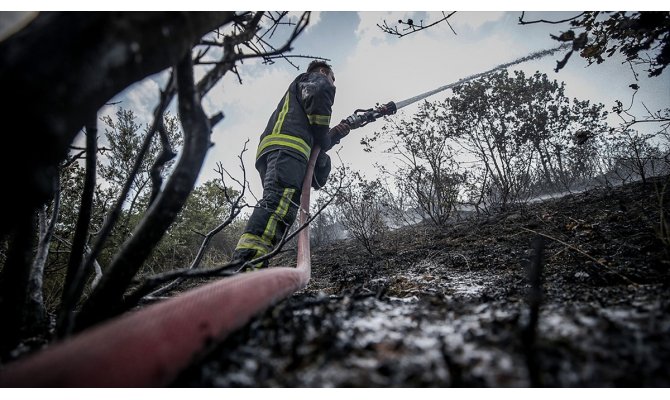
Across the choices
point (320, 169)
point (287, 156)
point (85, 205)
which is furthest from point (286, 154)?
point (85, 205)

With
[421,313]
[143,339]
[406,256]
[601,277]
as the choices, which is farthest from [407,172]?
[143,339]

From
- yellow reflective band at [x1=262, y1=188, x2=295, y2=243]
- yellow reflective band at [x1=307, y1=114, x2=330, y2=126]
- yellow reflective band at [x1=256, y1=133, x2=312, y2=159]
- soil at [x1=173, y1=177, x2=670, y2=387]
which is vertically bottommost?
soil at [x1=173, y1=177, x2=670, y2=387]

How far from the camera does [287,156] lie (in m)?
2.74

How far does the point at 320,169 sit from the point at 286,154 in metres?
0.78

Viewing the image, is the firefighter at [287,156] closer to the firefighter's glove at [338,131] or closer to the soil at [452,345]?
the firefighter's glove at [338,131]

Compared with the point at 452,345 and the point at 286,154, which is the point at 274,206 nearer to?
the point at 286,154

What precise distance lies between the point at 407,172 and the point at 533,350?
7.47 meters

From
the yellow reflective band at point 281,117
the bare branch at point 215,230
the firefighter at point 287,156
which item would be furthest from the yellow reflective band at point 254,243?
the yellow reflective band at point 281,117

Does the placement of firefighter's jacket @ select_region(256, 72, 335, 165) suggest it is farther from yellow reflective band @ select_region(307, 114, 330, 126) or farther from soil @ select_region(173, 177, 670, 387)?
soil @ select_region(173, 177, 670, 387)

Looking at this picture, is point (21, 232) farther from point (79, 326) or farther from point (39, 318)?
point (39, 318)

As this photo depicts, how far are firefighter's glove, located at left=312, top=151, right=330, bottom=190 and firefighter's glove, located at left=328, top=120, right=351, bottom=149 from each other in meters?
0.28

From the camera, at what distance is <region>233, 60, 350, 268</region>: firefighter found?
2.38 m

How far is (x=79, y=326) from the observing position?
82 centimetres

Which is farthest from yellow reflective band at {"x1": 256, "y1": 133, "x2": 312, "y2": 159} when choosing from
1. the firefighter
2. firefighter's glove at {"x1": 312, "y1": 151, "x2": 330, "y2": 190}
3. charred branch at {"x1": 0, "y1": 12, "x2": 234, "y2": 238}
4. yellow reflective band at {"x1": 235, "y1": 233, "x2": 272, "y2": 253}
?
charred branch at {"x1": 0, "y1": 12, "x2": 234, "y2": 238}
